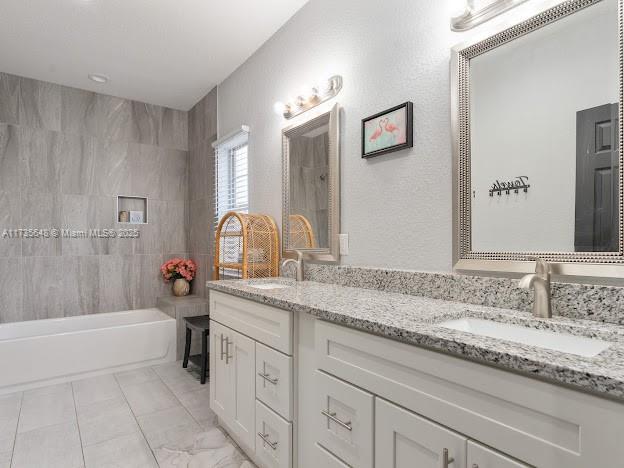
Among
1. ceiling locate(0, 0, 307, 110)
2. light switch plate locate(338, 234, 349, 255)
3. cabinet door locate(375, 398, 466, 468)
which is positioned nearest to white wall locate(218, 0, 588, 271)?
light switch plate locate(338, 234, 349, 255)

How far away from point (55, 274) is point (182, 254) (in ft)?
3.88

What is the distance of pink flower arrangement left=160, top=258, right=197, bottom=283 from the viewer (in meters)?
3.90

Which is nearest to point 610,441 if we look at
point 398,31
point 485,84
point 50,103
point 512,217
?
point 512,217

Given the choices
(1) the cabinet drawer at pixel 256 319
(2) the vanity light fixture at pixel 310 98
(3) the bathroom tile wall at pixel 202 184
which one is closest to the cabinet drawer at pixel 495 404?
(1) the cabinet drawer at pixel 256 319

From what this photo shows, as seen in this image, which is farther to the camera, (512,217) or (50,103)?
(50,103)

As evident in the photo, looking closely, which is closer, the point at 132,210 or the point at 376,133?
the point at 376,133

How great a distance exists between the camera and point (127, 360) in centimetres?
314

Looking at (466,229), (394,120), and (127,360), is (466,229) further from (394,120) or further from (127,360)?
(127,360)

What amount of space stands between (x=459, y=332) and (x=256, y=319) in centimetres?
103

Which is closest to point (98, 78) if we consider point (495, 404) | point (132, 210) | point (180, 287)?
point (132, 210)

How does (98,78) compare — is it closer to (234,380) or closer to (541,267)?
(234,380)

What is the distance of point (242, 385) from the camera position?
6.03ft

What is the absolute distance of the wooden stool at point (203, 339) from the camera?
2.87 m

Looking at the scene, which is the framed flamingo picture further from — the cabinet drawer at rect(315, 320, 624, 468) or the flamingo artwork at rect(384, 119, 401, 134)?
the cabinet drawer at rect(315, 320, 624, 468)
